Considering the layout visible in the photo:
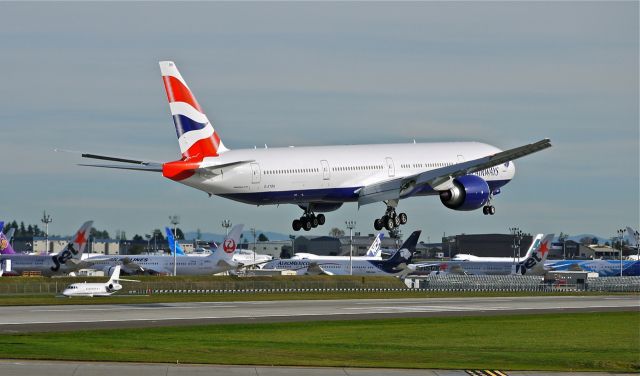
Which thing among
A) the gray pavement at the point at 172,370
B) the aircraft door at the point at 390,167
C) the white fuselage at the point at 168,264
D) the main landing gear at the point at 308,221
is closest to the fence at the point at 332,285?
the white fuselage at the point at 168,264

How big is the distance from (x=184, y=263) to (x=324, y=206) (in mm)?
91200

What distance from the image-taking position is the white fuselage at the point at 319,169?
224 ft

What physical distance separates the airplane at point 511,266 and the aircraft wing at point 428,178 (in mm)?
92494

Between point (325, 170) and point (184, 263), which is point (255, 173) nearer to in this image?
point (325, 170)

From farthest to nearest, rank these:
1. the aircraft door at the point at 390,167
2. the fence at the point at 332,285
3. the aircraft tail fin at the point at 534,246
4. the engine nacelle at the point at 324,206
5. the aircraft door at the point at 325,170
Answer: the aircraft tail fin at the point at 534,246 → the fence at the point at 332,285 → the engine nacelle at the point at 324,206 → the aircraft door at the point at 390,167 → the aircraft door at the point at 325,170

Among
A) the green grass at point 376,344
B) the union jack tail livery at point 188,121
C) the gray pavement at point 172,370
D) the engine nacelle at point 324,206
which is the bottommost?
the green grass at point 376,344

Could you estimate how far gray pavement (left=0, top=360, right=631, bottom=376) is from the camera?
39.6 meters

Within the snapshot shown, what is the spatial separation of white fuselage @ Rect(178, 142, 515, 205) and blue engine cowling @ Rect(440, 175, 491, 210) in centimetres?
144

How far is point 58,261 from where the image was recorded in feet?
506

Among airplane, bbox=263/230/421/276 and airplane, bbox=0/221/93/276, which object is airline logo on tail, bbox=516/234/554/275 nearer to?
airplane, bbox=263/230/421/276

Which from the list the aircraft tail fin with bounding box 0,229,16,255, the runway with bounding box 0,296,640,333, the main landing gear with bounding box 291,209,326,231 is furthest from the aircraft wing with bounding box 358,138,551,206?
the aircraft tail fin with bounding box 0,229,16,255

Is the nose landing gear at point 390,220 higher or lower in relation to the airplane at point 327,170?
lower

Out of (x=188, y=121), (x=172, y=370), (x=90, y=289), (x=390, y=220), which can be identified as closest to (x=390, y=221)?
(x=390, y=220)

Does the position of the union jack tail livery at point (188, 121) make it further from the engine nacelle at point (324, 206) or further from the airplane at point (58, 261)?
the airplane at point (58, 261)
